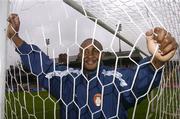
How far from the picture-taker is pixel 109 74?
4.70ft

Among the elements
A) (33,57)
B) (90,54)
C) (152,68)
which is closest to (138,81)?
(152,68)

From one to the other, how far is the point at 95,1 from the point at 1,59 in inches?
49.4

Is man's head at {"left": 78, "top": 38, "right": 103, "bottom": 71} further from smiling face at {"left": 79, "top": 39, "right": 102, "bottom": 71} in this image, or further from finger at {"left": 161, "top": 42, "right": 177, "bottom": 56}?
finger at {"left": 161, "top": 42, "right": 177, "bottom": 56}

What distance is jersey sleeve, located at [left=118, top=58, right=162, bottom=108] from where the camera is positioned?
1263mm

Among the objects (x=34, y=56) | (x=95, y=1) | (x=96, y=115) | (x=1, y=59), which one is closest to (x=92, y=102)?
(x=96, y=115)

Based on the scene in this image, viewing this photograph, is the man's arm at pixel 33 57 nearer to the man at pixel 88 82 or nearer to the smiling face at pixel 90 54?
the man at pixel 88 82

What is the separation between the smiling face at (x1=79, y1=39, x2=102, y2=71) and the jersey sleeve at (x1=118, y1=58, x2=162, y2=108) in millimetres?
102

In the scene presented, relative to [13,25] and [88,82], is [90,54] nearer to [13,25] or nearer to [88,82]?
[88,82]

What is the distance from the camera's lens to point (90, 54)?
56.3 inches

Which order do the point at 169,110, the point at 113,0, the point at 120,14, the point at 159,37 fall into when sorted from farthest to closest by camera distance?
the point at 169,110 → the point at 120,14 → the point at 113,0 → the point at 159,37

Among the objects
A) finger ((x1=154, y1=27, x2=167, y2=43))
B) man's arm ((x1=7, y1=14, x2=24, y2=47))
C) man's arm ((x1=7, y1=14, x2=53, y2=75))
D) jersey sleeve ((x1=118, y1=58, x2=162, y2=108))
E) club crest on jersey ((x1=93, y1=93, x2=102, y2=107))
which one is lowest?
club crest on jersey ((x1=93, y1=93, x2=102, y2=107))

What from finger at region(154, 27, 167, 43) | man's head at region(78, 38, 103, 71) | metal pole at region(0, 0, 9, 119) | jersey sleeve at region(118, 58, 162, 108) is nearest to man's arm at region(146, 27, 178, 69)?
finger at region(154, 27, 167, 43)

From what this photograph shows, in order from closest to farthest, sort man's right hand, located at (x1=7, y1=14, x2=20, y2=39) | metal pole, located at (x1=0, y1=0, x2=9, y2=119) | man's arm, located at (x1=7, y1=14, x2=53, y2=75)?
metal pole, located at (x1=0, y1=0, x2=9, y2=119), man's right hand, located at (x1=7, y1=14, x2=20, y2=39), man's arm, located at (x1=7, y1=14, x2=53, y2=75)

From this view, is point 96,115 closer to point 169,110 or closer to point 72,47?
point 72,47
